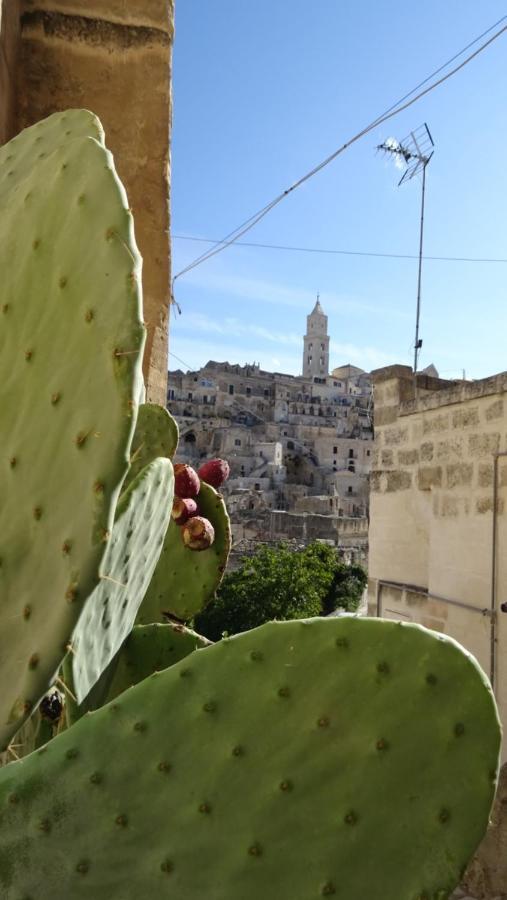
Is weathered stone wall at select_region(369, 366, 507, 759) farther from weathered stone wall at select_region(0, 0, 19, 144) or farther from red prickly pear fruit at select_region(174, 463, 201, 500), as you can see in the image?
weathered stone wall at select_region(0, 0, 19, 144)

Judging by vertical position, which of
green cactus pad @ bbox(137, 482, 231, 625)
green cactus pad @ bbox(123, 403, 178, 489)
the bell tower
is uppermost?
the bell tower

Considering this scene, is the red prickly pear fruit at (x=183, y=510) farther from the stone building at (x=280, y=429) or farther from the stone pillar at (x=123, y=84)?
the stone building at (x=280, y=429)

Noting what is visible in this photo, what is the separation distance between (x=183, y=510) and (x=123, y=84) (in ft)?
3.82

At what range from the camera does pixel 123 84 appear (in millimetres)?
2098

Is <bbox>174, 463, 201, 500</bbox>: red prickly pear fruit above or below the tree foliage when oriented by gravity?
above

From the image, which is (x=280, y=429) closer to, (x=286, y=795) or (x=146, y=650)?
(x=146, y=650)

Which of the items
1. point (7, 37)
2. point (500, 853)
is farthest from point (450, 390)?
point (7, 37)

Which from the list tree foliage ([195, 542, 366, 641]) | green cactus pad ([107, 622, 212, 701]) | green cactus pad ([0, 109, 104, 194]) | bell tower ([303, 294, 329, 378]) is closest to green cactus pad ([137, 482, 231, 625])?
green cactus pad ([107, 622, 212, 701])

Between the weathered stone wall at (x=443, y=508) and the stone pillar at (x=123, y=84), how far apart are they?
88.0 inches

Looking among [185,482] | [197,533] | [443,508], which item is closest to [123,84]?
[185,482]

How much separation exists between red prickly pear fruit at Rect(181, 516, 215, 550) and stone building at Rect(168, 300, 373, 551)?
4306 cm

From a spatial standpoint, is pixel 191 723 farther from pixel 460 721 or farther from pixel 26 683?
pixel 460 721

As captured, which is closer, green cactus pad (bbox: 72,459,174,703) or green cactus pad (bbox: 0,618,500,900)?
green cactus pad (bbox: 0,618,500,900)

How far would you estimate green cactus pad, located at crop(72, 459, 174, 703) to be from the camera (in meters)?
1.13
